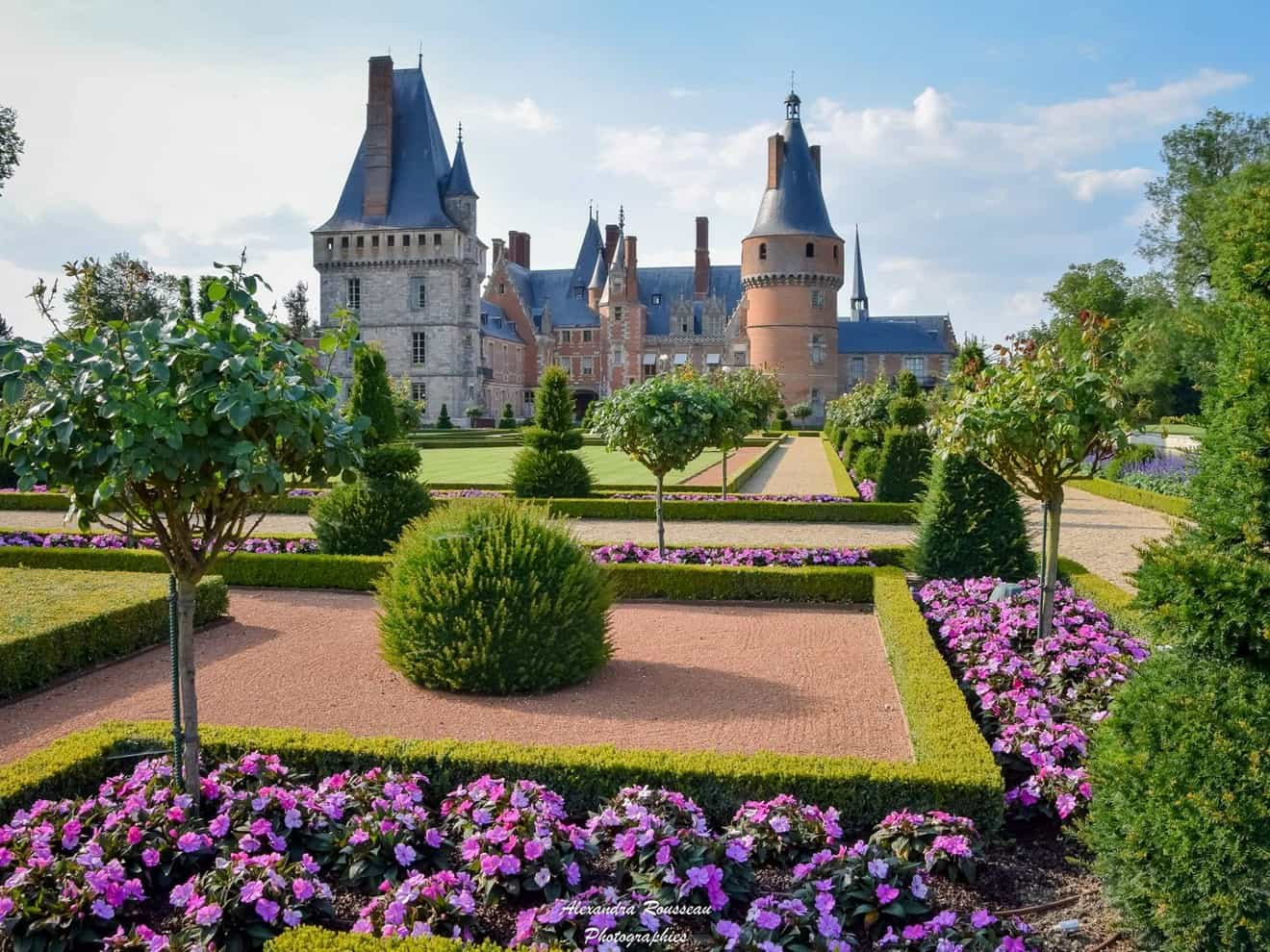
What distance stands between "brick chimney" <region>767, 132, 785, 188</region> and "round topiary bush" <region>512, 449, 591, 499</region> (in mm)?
39689

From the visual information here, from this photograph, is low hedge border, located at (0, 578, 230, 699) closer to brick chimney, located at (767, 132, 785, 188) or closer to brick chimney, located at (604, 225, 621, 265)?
brick chimney, located at (767, 132, 785, 188)

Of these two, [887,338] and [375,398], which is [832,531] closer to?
[375,398]

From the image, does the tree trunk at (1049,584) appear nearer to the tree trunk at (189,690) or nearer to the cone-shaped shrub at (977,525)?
the cone-shaped shrub at (977,525)

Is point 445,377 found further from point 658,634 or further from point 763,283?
point 658,634

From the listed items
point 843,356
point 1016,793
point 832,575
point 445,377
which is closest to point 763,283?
point 843,356

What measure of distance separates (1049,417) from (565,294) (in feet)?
197

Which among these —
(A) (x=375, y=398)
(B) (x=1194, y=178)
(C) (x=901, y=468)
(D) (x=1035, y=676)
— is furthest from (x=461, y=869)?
(B) (x=1194, y=178)

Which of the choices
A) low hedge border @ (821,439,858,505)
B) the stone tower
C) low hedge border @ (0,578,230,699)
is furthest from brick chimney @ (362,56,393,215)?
low hedge border @ (0,578,230,699)

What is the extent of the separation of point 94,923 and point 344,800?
1.00m

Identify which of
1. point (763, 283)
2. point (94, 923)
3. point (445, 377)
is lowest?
point (94, 923)

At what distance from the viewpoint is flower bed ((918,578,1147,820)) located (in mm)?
4598

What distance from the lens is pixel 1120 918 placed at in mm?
3424

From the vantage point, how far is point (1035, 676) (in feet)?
19.2

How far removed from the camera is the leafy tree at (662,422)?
11000mm
